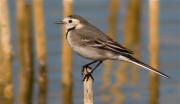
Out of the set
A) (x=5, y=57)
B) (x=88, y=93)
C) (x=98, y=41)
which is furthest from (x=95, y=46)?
(x=5, y=57)

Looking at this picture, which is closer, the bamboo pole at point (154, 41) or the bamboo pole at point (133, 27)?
the bamboo pole at point (154, 41)

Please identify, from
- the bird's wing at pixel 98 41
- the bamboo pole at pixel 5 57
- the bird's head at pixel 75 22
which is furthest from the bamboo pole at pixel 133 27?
the bird's wing at pixel 98 41

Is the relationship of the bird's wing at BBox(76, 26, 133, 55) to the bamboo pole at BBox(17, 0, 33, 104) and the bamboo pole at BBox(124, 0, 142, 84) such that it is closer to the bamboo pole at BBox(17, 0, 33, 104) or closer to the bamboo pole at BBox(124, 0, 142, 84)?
the bamboo pole at BBox(17, 0, 33, 104)

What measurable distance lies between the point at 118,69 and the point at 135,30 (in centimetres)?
282

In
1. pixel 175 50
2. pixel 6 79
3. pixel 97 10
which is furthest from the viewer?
pixel 97 10

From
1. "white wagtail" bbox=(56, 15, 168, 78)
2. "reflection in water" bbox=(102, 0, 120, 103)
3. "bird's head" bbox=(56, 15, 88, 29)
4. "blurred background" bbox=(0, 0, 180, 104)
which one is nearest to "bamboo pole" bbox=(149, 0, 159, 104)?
"blurred background" bbox=(0, 0, 180, 104)

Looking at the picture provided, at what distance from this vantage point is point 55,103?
592 inches

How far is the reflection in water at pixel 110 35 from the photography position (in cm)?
1548

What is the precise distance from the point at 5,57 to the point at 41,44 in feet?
3.14

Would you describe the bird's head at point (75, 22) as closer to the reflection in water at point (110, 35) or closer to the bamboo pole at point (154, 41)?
the bamboo pole at point (154, 41)

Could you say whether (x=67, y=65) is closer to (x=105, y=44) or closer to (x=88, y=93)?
(x=105, y=44)

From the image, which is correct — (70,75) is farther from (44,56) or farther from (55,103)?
(55,103)

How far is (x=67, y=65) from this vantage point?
43.5 feet

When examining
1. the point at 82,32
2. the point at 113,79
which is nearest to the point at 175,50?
the point at 113,79
